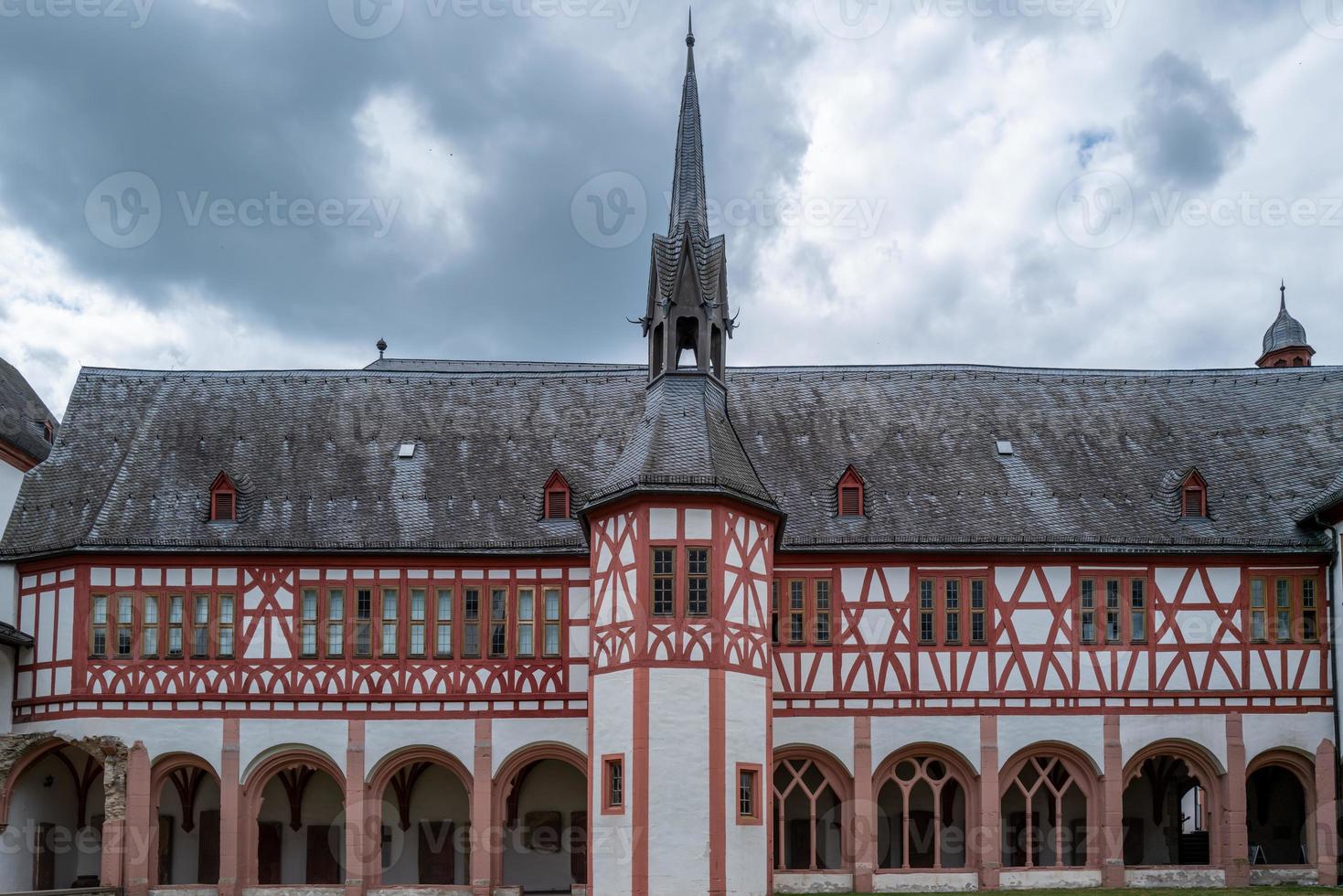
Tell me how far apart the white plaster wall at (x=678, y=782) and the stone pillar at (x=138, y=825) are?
12176mm

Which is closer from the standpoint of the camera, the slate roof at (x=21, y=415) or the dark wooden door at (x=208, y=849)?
the dark wooden door at (x=208, y=849)

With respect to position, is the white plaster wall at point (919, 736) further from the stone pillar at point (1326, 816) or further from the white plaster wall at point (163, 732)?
the white plaster wall at point (163, 732)

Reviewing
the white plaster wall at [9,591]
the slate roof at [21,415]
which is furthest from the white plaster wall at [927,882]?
the slate roof at [21,415]

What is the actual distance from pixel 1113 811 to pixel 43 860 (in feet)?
79.8

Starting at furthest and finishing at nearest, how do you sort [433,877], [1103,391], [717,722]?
[1103,391] < [433,877] < [717,722]

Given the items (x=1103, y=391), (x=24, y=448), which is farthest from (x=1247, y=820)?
(x=24, y=448)

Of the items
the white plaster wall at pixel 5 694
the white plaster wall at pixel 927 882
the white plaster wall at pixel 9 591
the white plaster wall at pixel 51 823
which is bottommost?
the white plaster wall at pixel 927 882

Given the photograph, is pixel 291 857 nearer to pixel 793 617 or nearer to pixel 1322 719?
pixel 793 617

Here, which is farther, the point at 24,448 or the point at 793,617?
the point at 24,448

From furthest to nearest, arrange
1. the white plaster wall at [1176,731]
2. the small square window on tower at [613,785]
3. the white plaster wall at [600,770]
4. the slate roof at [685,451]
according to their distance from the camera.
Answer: the white plaster wall at [1176,731], the slate roof at [685,451], the small square window on tower at [613,785], the white plaster wall at [600,770]

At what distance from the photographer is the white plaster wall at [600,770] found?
29188 millimetres

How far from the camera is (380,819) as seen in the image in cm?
3491

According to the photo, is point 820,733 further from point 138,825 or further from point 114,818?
point 114,818

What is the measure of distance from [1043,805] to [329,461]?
63.0 ft
